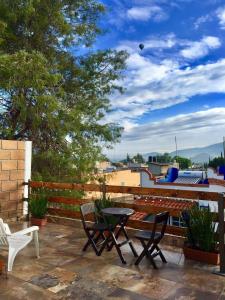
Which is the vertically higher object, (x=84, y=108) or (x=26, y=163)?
(x=84, y=108)

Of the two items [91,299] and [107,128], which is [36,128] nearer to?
[107,128]

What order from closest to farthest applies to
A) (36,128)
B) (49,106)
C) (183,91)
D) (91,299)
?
1. (91,299)
2. (49,106)
3. (36,128)
4. (183,91)

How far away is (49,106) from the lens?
8.25m

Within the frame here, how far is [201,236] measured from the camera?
3.85m

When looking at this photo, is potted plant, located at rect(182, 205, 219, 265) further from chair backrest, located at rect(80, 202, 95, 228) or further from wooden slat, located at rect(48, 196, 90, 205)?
wooden slat, located at rect(48, 196, 90, 205)

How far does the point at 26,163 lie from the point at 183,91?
1252cm

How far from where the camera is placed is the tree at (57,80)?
26.6ft

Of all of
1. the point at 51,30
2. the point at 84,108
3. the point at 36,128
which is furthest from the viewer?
the point at 84,108

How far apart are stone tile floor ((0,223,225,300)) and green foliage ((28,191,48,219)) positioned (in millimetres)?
1609

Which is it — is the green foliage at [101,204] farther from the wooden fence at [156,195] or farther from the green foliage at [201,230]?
the green foliage at [201,230]

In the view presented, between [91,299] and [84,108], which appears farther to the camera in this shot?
[84,108]

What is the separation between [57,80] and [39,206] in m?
3.86

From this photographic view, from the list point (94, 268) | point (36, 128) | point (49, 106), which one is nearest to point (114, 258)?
point (94, 268)

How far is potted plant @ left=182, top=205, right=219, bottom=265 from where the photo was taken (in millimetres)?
3812
